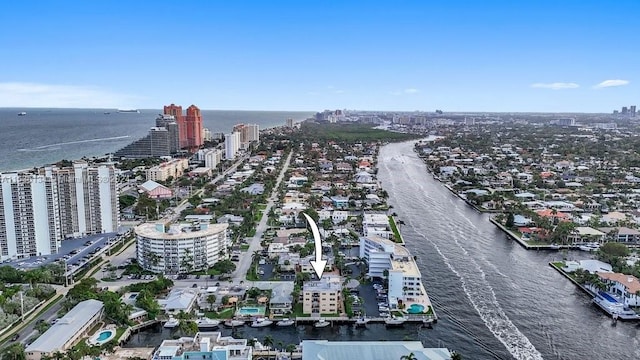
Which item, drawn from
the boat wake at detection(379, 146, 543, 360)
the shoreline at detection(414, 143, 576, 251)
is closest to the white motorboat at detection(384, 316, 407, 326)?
the boat wake at detection(379, 146, 543, 360)

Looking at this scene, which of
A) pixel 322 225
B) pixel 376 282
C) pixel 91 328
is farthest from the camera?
pixel 322 225

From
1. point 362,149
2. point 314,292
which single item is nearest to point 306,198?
point 314,292

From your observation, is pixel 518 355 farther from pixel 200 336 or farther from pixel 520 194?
pixel 520 194

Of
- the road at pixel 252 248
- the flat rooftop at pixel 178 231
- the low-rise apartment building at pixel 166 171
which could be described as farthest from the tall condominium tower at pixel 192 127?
the flat rooftop at pixel 178 231

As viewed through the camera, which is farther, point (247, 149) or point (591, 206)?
point (247, 149)

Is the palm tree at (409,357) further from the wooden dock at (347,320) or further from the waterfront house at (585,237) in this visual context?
the waterfront house at (585,237)

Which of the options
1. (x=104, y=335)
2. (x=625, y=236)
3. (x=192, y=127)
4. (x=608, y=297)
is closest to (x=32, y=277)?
(x=104, y=335)
